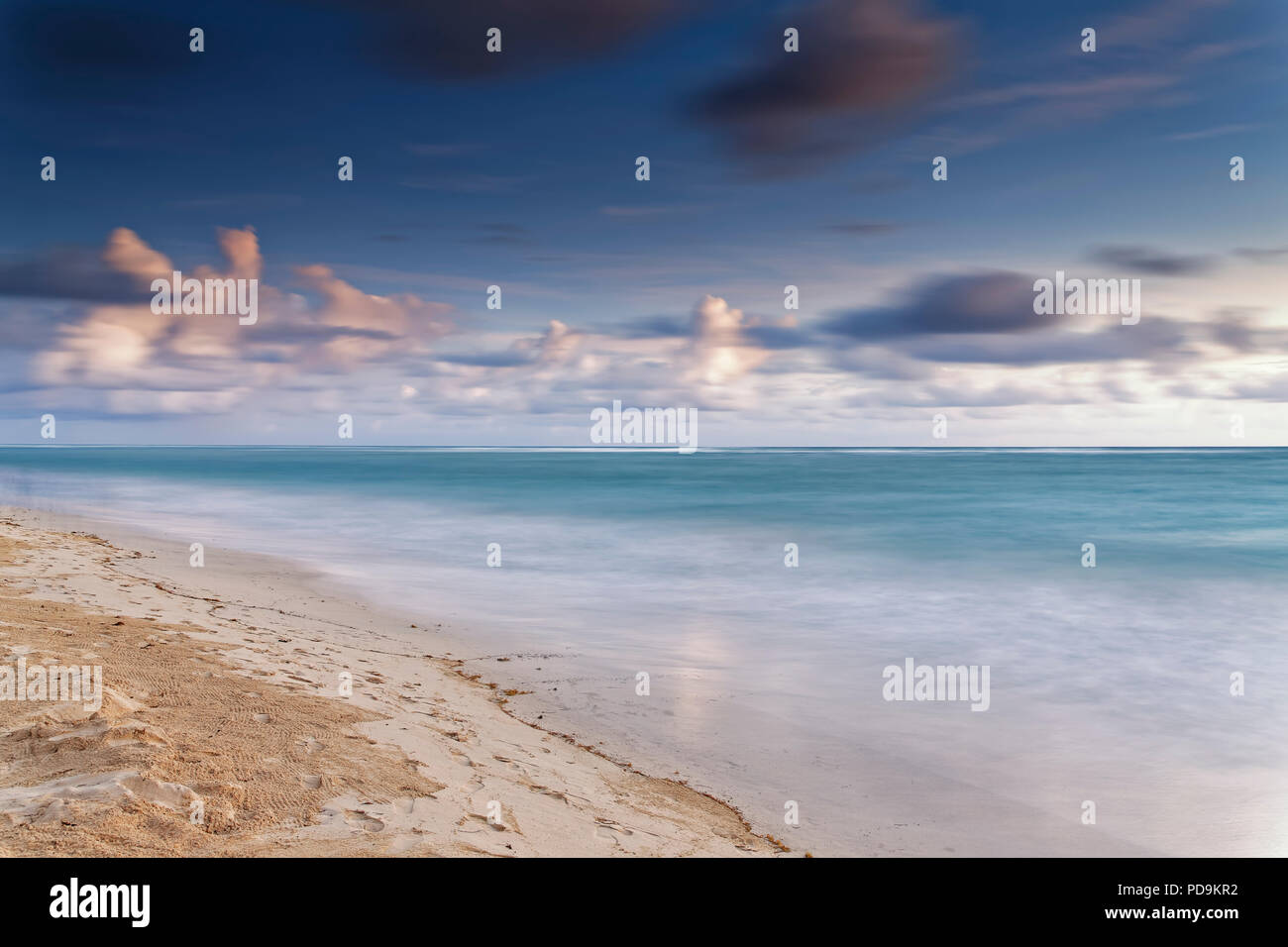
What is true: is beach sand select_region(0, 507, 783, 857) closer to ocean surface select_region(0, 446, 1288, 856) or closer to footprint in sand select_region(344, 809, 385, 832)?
footprint in sand select_region(344, 809, 385, 832)

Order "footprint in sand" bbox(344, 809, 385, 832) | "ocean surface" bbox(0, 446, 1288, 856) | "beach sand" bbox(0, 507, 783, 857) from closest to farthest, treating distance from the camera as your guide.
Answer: "beach sand" bbox(0, 507, 783, 857) < "footprint in sand" bbox(344, 809, 385, 832) < "ocean surface" bbox(0, 446, 1288, 856)

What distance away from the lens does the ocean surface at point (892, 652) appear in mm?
5887

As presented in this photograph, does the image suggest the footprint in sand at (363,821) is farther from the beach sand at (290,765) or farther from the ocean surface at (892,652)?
the ocean surface at (892,652)

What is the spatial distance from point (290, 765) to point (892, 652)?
831 centimetres

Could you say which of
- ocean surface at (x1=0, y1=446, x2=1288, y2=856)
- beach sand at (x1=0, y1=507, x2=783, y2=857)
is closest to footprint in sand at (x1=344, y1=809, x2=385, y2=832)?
beach sand at (x1=0, y1=507, x2=783, y2=857)

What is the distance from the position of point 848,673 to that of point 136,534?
68.5ft

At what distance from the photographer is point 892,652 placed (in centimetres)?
1054

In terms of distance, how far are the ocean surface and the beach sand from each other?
871 mm

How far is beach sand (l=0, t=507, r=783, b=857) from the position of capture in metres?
3.92

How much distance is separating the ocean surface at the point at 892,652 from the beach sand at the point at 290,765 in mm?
871
